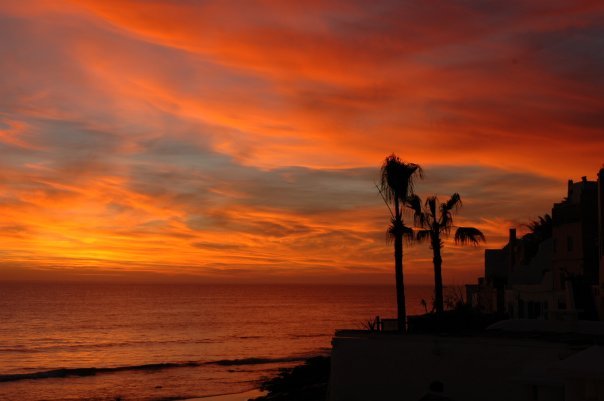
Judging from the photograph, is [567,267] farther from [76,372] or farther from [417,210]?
[76,372]

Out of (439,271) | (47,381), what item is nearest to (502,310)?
(439,271)

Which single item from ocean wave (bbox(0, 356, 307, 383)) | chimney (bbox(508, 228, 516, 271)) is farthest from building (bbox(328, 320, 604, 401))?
ocean wave (bbox(0, 356, 307, 383))

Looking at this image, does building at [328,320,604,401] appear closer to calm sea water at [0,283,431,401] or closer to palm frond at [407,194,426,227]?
palm frond at [407,194,426,227]

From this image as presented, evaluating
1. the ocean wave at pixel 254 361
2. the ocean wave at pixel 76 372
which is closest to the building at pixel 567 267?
the ocean wave at pixel 254 361

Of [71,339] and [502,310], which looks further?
[71,339]

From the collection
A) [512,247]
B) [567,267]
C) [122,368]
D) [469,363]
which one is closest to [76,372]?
[122,368]

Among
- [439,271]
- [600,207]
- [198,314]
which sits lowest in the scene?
[198,314]

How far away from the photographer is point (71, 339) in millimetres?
106750

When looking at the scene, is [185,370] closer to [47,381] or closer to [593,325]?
[47,381]

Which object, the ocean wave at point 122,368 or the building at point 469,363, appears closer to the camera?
the building at point 469,363

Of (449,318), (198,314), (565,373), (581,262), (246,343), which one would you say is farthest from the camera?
(198,314)

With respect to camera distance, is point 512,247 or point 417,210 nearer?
point 417,210

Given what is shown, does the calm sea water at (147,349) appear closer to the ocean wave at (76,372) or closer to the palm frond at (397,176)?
the ocean wave at (76,372)

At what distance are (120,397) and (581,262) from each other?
34.3 m
